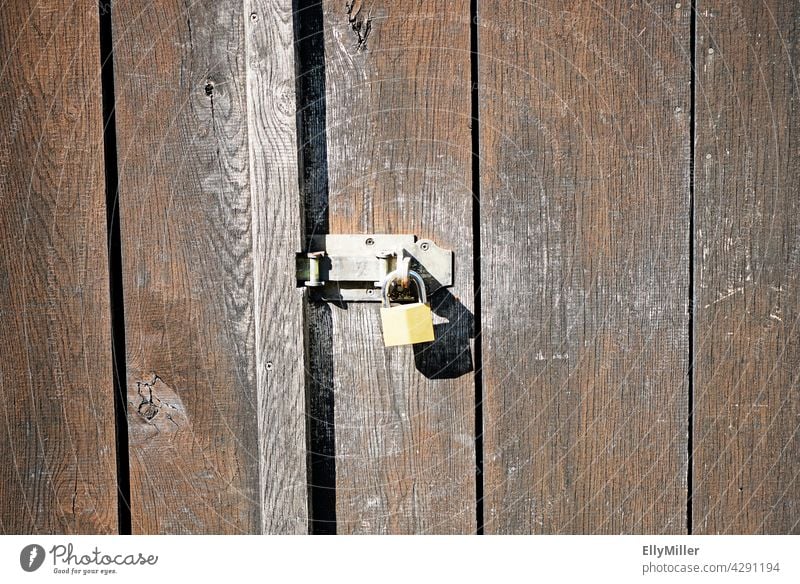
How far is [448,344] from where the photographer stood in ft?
3.13

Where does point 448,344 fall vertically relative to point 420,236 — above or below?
below

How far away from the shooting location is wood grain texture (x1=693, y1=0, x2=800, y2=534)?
906 mm

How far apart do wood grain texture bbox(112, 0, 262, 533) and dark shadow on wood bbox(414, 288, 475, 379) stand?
0.24 metres

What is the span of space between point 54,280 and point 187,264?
186 mm

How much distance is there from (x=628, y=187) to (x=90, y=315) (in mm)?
746

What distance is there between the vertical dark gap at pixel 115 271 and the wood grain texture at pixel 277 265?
0.20m

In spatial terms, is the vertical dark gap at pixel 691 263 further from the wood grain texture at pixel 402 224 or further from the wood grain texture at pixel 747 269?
→ the wood grain texture at pixel 402 224

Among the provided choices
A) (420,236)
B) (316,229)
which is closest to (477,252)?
(420,236)

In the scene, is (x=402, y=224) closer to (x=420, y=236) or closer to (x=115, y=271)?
(x=420, y=236)

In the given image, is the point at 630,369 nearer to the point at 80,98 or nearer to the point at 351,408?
the point at 351,408

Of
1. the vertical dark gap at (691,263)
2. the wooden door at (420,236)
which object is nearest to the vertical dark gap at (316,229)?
the wooden door at (420,236)
